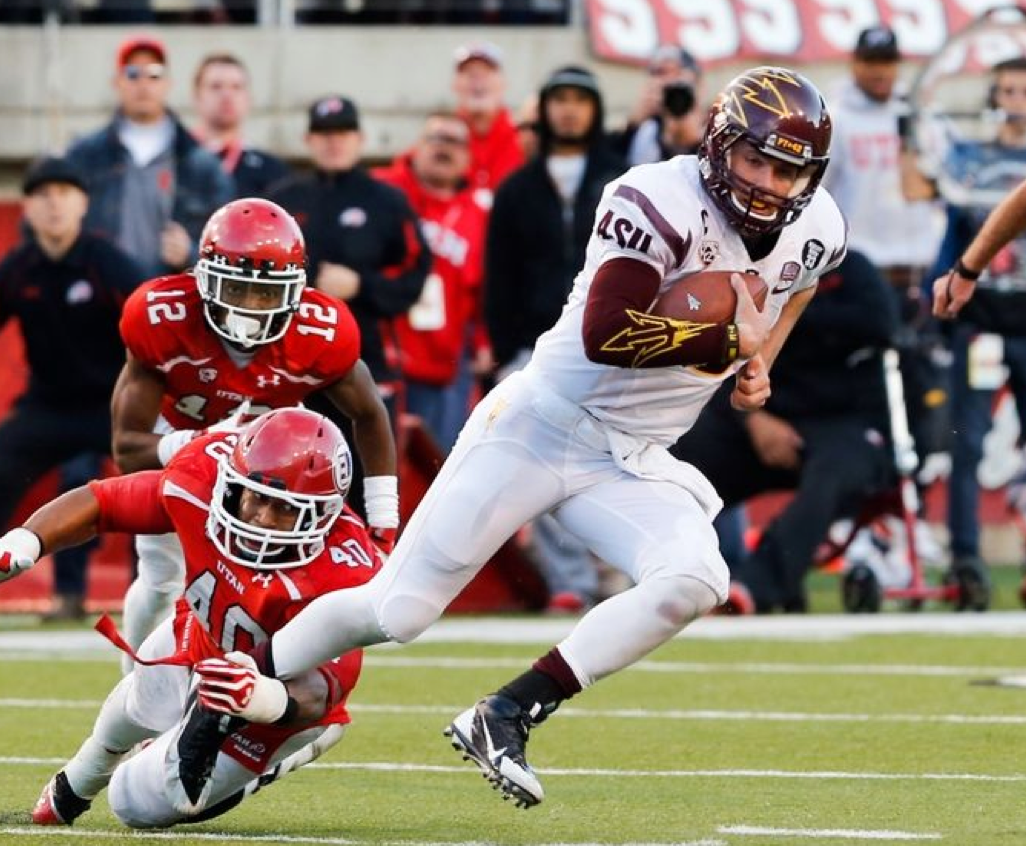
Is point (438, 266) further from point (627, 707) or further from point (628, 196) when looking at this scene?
point (628, 196)

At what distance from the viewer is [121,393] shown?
675cm

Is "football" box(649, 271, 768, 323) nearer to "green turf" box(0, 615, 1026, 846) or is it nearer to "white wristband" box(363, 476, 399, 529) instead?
"green turf" box(0, 615, 1026, 846)

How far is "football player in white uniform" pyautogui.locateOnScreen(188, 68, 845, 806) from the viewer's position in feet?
17.5

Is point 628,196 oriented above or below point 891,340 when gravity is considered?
above

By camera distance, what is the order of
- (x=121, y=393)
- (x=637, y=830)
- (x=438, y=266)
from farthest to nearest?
(x=438, y=266)
(x=121, y=393)
(x=637, y=830)

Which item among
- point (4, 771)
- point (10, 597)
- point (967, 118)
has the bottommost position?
point (10, 597)

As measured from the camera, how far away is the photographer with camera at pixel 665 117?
1030 cm

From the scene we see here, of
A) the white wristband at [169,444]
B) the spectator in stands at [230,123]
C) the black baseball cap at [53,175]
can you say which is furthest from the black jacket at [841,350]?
the white wristband at [169,444]

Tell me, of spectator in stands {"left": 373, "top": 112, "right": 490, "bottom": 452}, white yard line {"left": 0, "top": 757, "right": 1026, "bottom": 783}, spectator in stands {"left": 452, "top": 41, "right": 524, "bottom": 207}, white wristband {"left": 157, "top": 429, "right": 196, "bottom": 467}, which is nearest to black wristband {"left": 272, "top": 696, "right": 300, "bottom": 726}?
white yard line {"left": 0, "top": 757, "right": 1026, "bottom": 783}

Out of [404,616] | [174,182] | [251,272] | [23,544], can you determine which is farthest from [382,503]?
[174,182]

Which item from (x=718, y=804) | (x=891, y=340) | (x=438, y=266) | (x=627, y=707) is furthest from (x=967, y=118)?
(x=718, y=804)

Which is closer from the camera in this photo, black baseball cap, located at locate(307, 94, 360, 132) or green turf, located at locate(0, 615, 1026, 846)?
green turf, located at locate(0, 615, 1026, 846)

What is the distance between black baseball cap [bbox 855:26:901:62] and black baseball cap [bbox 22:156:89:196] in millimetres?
3054

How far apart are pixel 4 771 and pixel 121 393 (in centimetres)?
104
